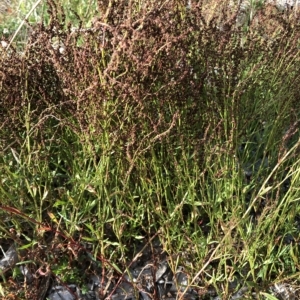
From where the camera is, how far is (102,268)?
6.06 feet

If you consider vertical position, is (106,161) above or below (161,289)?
above

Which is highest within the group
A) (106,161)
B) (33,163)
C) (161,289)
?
(106,161)

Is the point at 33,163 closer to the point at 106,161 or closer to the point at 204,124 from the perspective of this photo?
the point at 106,161

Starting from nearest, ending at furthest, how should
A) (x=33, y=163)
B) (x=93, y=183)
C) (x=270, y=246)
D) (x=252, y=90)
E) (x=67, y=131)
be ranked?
(x=270, y=246), (x=93, y=183), (x=33, y=163), (x=67, y=131), (x=252, y=90)

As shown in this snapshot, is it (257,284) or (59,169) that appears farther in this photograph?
(59,169)

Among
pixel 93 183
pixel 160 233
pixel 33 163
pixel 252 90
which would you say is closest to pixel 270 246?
pixel 160 233

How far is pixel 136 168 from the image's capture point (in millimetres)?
1882

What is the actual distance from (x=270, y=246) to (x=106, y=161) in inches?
28.6

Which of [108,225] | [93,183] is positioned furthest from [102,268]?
[93,183]

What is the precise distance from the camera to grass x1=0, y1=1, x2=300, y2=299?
174cm

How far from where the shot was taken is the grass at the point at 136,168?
1.74 metres

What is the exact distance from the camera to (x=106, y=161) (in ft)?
5.97

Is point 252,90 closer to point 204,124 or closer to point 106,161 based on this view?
point 204,124

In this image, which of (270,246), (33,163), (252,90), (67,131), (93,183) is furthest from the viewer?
(252,90)
